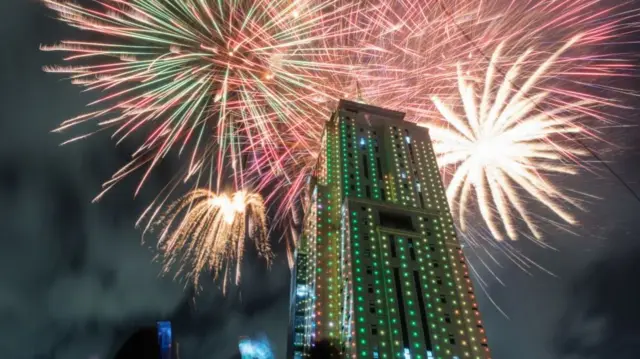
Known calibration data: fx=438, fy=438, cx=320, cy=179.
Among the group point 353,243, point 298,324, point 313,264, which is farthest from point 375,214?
point 298,324

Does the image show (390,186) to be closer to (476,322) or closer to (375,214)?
(375,214)

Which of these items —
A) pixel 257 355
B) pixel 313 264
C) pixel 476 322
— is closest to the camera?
pixel 476 322

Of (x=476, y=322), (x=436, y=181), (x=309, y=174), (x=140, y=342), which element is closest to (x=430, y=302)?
(x=476, y=322)

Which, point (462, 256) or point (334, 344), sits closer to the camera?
point (334, 344)

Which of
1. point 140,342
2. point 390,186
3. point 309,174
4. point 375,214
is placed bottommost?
point 140,342

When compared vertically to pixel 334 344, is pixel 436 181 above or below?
above

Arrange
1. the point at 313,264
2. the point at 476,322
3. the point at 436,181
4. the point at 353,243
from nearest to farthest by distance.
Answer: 1. the point at 476,322
2. the point at 353,243
3. the point at 313,264
4. the point at 436,181

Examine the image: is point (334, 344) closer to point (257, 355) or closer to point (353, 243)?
point (353, 243)
